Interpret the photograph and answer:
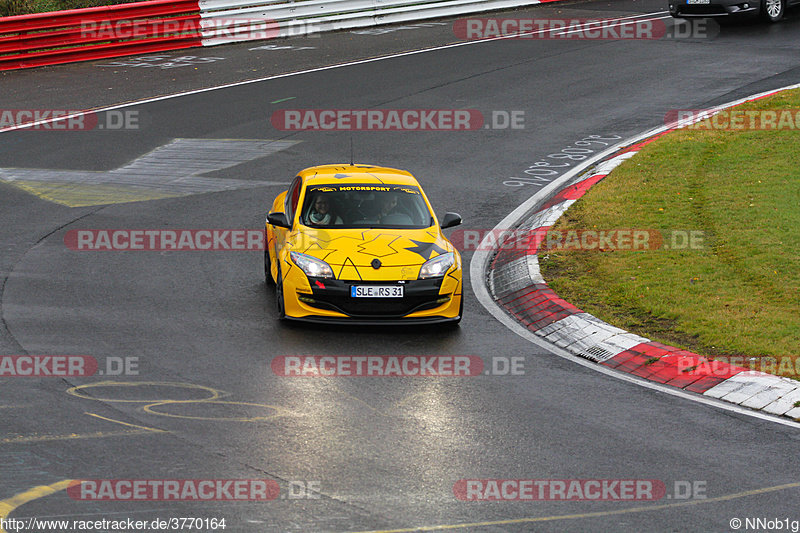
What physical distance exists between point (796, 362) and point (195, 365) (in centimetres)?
542

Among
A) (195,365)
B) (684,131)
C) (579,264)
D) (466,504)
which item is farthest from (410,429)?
(684,131)

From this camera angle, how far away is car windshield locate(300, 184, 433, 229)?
35.8 ft

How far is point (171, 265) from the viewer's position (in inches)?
473

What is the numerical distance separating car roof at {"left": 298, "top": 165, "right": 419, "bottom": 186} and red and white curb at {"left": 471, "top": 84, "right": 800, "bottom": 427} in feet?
5.19

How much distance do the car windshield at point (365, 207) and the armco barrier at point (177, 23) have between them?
1492 cm

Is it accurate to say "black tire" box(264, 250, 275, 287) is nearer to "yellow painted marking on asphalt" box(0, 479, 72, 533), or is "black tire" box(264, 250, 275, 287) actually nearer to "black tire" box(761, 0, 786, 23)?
"yellow painted marking on asphalt" box(0, 479, 72, 533)

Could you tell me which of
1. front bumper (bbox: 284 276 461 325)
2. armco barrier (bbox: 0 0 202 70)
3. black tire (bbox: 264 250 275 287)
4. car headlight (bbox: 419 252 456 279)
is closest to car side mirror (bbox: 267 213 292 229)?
black tire (bbox: 264 250 275 287)

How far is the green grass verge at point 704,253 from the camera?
9.79 metres

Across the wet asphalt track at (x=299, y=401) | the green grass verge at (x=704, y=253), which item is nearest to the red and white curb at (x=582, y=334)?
the green grass verge at (x=704, y=253)

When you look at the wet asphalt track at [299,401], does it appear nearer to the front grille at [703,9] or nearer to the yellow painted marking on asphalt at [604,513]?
the yellow painted marking on asphalt at [604,513]

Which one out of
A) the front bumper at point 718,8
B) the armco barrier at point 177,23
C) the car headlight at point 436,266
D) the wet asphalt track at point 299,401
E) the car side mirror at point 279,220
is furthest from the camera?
the front bumper at point 718,8

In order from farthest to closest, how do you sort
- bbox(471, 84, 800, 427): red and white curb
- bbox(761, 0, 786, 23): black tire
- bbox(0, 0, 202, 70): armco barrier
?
bbox(761, 0, 786, 23): black tire → bbox(0, 0, 202, 70): armco barrier → bbox(471, 84, 800, 427): red and white curb

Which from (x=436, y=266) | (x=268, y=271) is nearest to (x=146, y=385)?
(x=436, y=266)

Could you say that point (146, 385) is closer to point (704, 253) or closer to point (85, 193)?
point (704, 253)
